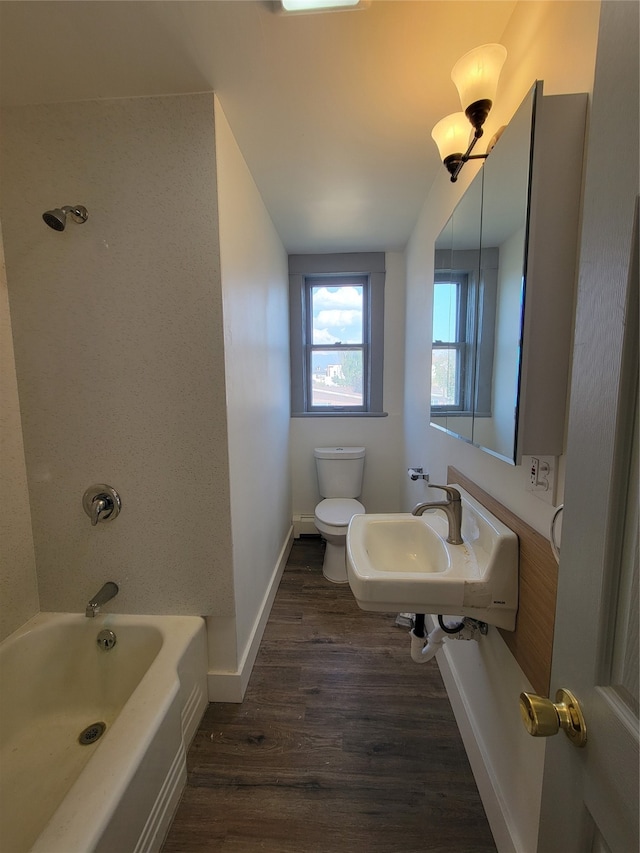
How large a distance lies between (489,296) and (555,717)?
3.37ft

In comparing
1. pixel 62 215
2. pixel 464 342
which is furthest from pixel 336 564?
pixel 62 215

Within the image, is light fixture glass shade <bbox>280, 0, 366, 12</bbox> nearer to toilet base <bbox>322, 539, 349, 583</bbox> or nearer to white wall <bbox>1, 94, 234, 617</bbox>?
white wall <bbox>1, 94, 234, 617</bbox>

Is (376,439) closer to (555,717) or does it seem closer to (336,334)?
(336,334)

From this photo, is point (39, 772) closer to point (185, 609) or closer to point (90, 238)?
point (185, 609)

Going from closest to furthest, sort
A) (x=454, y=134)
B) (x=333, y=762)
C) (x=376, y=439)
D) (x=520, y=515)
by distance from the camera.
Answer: (x=520, y=515), (x=454, y=134), (x=333, y=762), (x=376, y=439)

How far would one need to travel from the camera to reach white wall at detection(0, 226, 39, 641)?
1.27 m

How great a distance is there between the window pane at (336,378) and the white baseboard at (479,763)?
1.91 metres

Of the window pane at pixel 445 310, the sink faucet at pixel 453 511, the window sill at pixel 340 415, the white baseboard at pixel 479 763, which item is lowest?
the white baseboard at pixel 479 763

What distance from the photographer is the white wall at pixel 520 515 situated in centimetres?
74

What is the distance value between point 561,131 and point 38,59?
1.52 meters

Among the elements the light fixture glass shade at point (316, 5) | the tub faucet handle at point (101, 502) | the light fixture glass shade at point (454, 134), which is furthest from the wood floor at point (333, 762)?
the light fixture glass shade at point (316, 5)

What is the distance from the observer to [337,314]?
285 cm

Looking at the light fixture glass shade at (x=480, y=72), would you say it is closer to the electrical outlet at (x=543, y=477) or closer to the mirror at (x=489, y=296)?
the mirror at (x=489, y=296)

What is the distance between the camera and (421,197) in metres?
1.85
